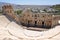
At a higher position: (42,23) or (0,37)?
(0,37)

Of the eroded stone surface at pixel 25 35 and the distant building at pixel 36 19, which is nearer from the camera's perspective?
the eroded stone surface at pixel 25 35

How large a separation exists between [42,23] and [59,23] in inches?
197

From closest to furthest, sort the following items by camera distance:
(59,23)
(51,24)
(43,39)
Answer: (43,39) → (59,23) → (51,24)

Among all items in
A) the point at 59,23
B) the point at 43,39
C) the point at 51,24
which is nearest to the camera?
the point at 43,39

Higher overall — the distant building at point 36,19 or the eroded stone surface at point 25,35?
the eroded stone surface at point 25,35

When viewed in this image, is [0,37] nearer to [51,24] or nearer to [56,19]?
[56,19]

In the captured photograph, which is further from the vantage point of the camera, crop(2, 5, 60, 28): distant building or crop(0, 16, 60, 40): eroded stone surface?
crop(2, 5, 60, 28): distant building

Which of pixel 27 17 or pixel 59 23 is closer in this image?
pixel 59 23

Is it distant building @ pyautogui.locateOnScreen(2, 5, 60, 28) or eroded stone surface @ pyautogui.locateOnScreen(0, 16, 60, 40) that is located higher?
eroded stone surface @ pyautogui.locateOnScreen(0, 16, 60, 40)

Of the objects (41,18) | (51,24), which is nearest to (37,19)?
(41,18)

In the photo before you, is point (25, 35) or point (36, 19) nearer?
point (25, 35)

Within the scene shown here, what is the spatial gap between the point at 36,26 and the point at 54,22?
490cm

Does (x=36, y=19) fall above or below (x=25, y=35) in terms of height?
below

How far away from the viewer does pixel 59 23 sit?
27000 mm
